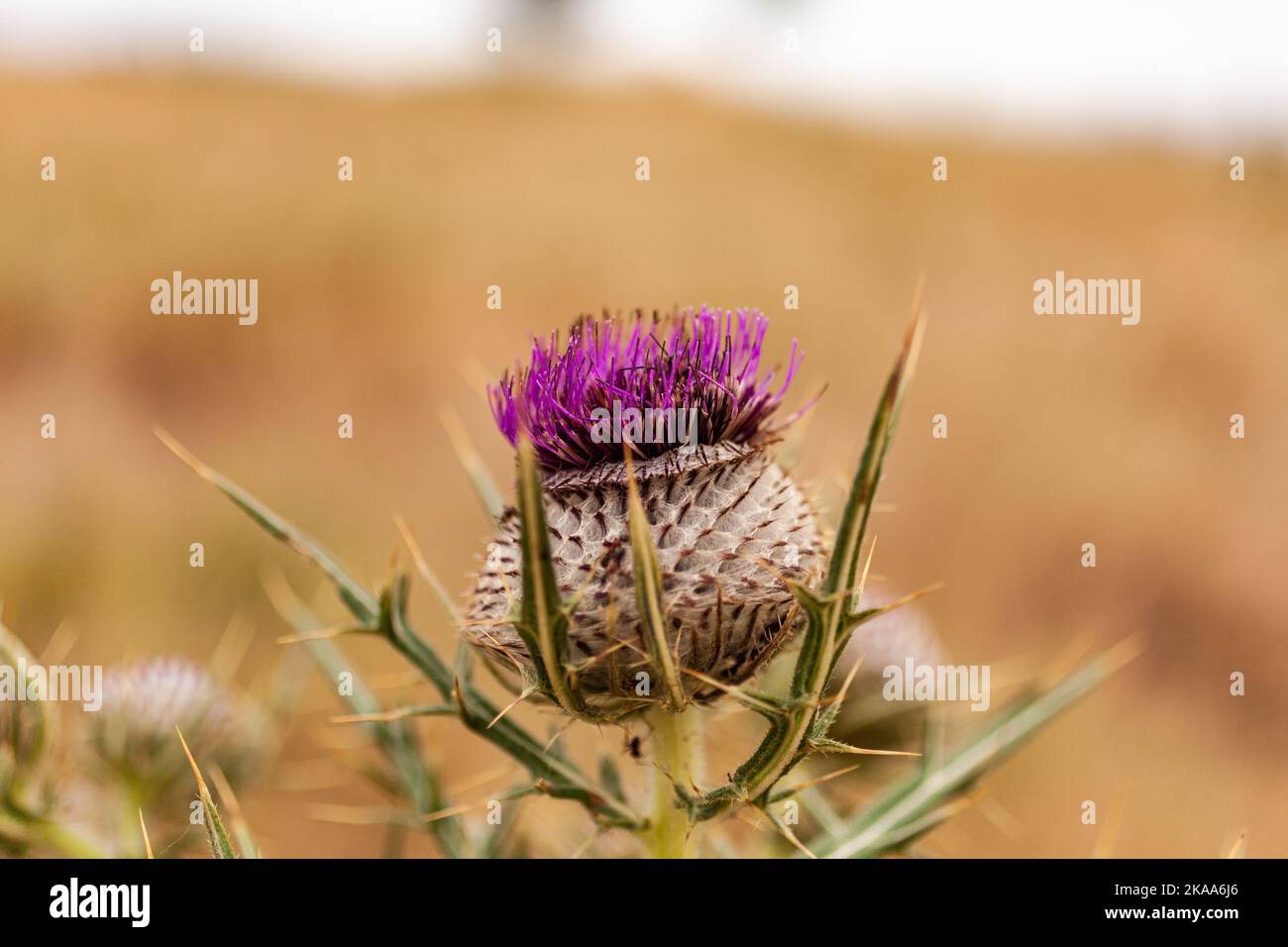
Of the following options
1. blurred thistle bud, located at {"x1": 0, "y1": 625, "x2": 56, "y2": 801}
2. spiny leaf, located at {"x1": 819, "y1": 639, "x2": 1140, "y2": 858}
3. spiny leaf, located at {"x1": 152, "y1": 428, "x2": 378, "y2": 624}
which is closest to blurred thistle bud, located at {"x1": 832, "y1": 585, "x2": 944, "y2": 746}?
spiny leaf, located at {"x1": 819, "y1": 639, "x2": 1140, "y2": 858}

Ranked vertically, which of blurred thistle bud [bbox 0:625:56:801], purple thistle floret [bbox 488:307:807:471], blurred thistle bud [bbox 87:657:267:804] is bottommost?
blurred thistle bud [bbox 87:657:267:804]

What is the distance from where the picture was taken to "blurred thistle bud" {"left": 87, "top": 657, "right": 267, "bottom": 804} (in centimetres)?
343

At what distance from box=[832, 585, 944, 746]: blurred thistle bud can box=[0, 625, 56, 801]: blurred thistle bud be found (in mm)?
2494

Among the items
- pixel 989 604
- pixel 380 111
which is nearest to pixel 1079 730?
pixel 989 604

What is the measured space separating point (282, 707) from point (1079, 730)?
6.87m

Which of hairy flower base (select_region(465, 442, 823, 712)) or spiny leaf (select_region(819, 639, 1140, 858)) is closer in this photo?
hairy flower base (select_region(465, 442, 823, 712))

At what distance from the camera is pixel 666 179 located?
15750 millimetres

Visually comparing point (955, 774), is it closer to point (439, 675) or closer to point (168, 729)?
point (439, 675)

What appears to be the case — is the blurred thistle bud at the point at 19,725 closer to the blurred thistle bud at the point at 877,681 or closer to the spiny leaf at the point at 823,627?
the spiny leaf at the point at 823,627

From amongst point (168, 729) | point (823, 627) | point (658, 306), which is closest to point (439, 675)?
point (823, 627)

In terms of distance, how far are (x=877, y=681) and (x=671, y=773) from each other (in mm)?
1730

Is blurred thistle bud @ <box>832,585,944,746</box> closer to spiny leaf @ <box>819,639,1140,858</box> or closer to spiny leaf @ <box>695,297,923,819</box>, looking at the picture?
spiny leaf @ <box>819,639,1140,858</box>

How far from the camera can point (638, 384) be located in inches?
88.5
